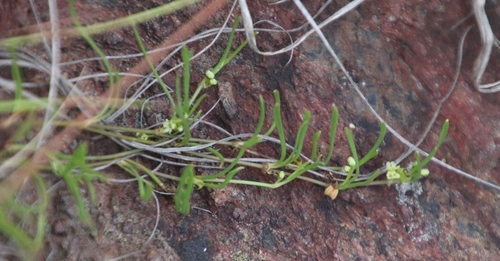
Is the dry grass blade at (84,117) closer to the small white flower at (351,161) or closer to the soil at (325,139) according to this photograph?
the soil at (325,139)

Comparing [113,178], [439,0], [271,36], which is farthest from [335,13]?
[113,178]

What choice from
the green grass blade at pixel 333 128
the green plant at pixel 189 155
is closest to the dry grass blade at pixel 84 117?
the green plant at pixel 189 155

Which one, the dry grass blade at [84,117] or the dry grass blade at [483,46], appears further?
the dry grass blade at [483,46]

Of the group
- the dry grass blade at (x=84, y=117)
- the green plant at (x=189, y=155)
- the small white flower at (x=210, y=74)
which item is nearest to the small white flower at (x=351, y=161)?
the green plant at (x=189, y=155)

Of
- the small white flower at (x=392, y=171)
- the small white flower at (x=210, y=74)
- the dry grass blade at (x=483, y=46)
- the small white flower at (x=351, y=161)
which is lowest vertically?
the small white flower at (x=392, y=171)

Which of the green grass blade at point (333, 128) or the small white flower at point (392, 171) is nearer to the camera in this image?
the green grass blade at point (333, 128)

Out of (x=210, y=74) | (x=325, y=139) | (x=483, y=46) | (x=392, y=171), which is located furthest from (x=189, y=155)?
(x=483, y=46)

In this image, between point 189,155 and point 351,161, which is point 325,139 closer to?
point 351,161

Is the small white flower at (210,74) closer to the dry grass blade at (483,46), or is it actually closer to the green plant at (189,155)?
the green plant at (189,155)

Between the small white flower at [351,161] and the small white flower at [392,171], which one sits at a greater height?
the small white flower at [351,161]
